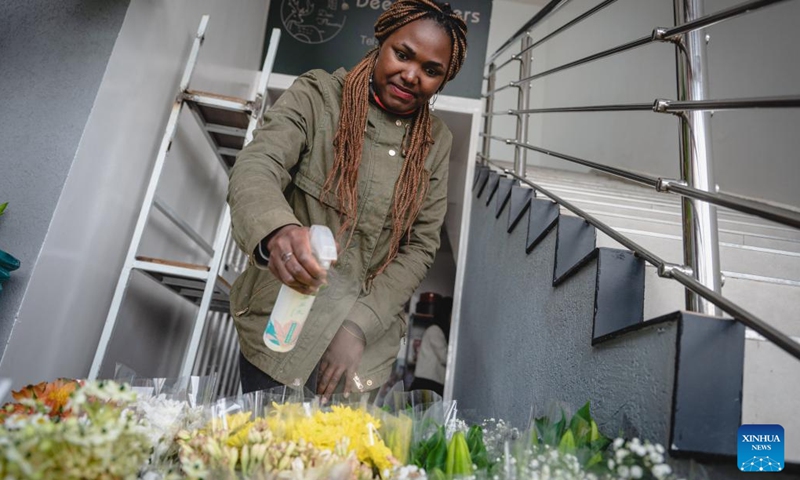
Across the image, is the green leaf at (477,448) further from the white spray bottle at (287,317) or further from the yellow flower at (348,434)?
the white spray bottle at (287,317)

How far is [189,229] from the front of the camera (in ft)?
8.45

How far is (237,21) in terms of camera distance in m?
3.04

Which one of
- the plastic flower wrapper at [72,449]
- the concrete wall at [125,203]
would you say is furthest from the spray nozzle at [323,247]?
the concrete wall at [125,203]

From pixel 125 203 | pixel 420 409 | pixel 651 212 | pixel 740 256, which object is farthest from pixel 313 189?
pixel 651 212

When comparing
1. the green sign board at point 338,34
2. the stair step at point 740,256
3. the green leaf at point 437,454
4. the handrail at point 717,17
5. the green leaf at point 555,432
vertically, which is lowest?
the green leaf at point 437,454

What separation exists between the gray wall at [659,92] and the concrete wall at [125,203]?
3.15 metres

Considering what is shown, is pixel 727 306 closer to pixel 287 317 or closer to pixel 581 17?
pixel 287 317

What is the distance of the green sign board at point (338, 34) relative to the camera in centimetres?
343

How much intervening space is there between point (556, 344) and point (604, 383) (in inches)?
13.0

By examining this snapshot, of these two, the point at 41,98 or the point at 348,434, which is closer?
the point at 348,434

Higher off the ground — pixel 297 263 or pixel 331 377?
pixel 297 263

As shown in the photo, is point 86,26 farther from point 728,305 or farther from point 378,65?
point 728,305

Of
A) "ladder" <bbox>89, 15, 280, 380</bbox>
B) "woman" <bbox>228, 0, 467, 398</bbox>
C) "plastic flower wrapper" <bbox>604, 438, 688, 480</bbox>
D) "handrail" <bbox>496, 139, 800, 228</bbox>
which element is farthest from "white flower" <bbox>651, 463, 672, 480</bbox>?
"ladder" <bbox>89, 15, 280, 380</bbox>

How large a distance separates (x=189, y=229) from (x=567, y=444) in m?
2.22
